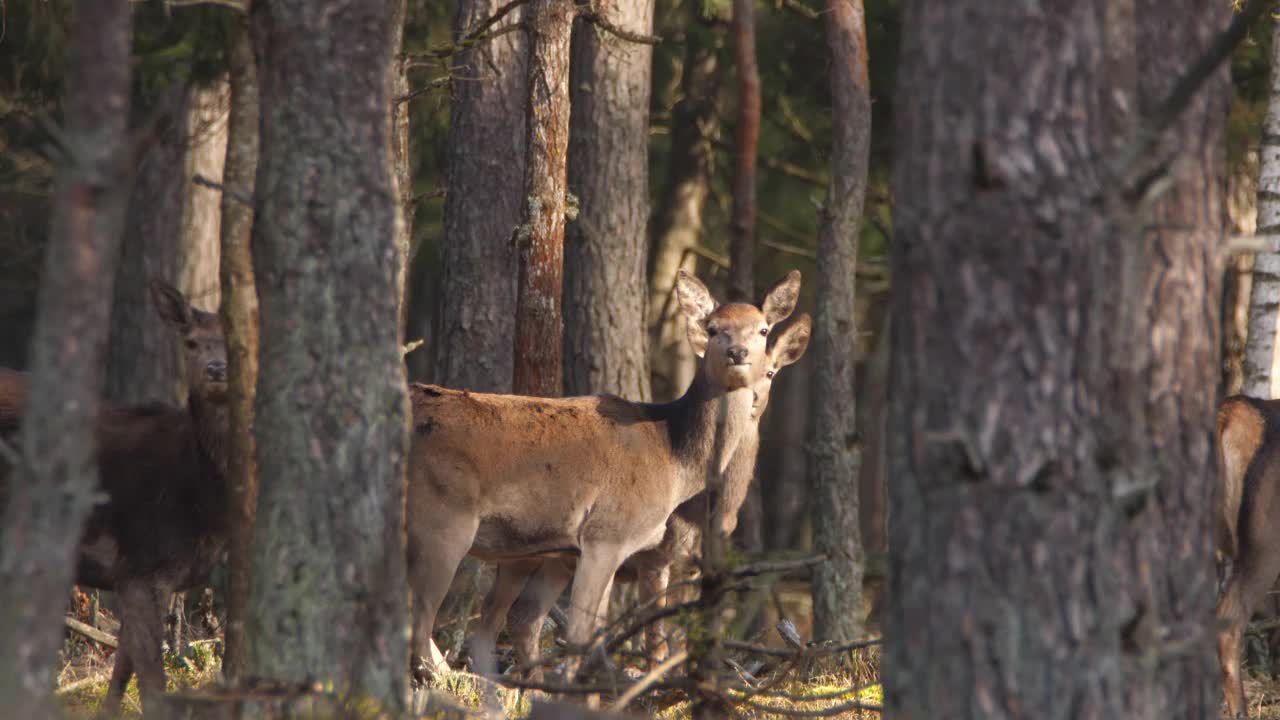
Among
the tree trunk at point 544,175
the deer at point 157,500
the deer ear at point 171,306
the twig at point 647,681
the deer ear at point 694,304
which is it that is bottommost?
the twig at point 647,681

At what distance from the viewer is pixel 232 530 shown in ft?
21.5

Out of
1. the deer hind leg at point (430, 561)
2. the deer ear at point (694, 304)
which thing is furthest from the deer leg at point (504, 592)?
the deer ear at point (694, 304)

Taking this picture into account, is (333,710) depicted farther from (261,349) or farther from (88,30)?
(88,30)

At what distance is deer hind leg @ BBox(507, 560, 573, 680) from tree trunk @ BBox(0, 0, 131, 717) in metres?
5.13

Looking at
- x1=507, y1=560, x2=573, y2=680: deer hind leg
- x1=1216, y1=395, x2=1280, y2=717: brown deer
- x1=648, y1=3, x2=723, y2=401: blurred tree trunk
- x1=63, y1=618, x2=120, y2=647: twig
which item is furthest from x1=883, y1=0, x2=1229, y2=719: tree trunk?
x1=648, y1=3, x2=723, y2=401: blurred tree trunk

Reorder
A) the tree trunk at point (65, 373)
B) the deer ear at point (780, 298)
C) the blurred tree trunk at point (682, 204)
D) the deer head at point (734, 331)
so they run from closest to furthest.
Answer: the tree trunk at point (65, 373)
the deer head at point (734, 331)
the deer ear at point (780, 298)
the blurred tree trunk at point (682, 204)

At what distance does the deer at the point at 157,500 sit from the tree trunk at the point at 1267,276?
278 inches

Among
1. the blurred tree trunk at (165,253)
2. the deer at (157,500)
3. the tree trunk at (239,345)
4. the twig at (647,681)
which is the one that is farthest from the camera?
the blurred tree trunk at (165,253)

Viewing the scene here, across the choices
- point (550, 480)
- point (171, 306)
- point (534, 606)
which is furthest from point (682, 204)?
point (171, 306)

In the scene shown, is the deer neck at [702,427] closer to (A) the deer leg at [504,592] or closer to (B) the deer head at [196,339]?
(A) the deer leg at [504,592]

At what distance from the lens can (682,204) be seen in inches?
724

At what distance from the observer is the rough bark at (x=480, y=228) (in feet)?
38.6

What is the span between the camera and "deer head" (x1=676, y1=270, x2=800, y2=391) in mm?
9820

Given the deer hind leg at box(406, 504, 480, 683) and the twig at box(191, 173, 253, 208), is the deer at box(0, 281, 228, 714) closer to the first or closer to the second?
the deer hind leg at box(406, 504, 480, 683)
